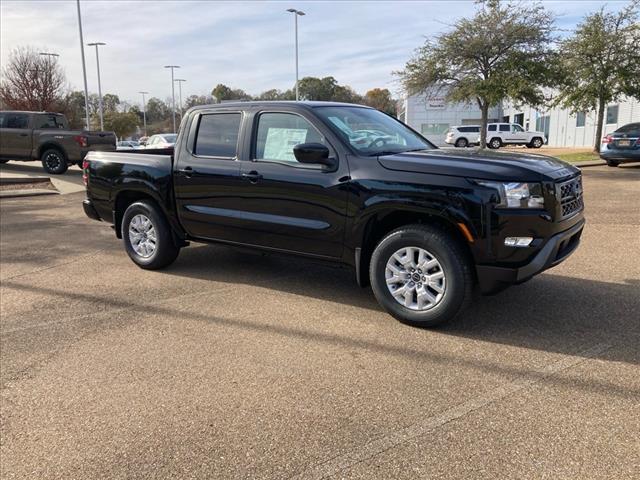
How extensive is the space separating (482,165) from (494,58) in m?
19.2

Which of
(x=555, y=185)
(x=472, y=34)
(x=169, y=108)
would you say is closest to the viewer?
(x=555, y=185)

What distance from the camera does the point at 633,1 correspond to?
853 inches

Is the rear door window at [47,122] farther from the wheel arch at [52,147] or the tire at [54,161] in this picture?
the tire at [54,161]

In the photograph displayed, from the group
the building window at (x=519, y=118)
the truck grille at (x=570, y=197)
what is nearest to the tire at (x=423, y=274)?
the truck grille at (x=570, y=197)

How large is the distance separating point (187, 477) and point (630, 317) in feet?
12.0

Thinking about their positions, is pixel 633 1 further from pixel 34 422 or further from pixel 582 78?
pixel 34 422

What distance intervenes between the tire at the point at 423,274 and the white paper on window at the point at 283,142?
124 cm

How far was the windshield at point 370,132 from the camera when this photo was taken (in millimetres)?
4699

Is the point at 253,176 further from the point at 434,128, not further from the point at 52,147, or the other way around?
the point at 434,128

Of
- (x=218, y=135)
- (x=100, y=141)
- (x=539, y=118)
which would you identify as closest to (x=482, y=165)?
(x=218, y=135)

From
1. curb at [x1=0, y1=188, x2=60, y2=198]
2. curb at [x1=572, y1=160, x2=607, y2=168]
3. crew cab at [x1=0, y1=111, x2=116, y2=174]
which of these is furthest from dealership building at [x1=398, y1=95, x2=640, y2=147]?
curb at [x1=0, y1=188, x2=60, y2=198]

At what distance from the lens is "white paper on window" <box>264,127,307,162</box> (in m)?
4.90

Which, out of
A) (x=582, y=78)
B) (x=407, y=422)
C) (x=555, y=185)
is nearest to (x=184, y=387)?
(x=407, y=422)

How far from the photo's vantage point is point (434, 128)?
60969 mm
